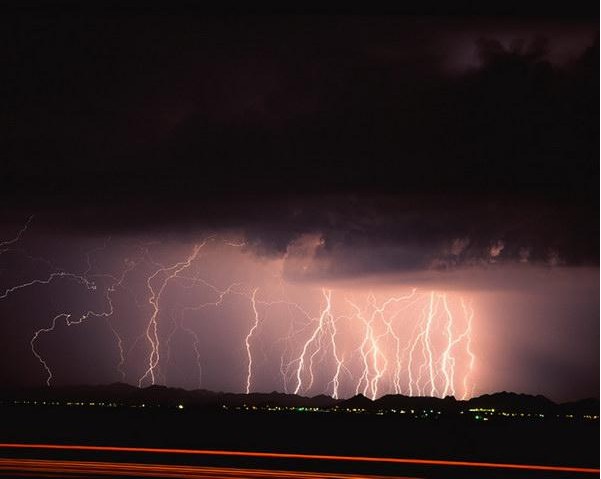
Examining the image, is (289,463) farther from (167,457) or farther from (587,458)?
(587,458)

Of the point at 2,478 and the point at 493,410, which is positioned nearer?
the point at 2,478

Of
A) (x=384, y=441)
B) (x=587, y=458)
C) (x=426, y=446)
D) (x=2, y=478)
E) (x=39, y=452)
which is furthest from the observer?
(x=384, y=441)

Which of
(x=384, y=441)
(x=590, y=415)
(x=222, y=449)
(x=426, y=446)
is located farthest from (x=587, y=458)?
(x=590, y=415)

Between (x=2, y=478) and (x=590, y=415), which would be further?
(x=590, y=415)

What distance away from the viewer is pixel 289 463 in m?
12.2

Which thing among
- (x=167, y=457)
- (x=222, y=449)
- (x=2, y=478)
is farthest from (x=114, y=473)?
(x=222, y=449)

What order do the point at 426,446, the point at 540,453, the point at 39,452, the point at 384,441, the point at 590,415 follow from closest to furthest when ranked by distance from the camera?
1. the point at 39,452
2. the point at 540,453
3. the point at 426,446
4. the point at 384,441
5. the point at 590,415

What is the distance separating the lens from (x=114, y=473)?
10555 mm

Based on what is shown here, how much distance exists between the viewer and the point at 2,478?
9.72m

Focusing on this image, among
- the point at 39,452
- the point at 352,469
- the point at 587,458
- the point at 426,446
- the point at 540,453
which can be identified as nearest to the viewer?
the point at 352,469

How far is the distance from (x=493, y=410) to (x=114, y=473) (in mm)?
55725

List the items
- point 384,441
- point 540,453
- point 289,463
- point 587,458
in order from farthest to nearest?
point 384,441 → point 540,453 → point 587,458 → point 289,463

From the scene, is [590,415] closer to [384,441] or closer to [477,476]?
[384,441]

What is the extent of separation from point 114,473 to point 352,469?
2947mm
